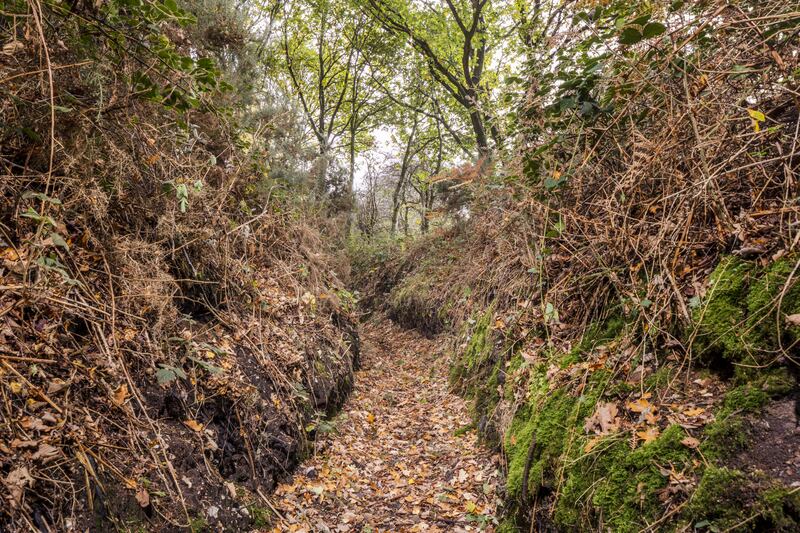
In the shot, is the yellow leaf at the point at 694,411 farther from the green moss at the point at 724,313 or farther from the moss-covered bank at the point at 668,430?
the green moss at the point at 724,313

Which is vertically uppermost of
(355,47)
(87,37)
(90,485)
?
(355,47)

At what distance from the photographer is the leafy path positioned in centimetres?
364

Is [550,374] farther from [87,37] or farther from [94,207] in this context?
[87,37]

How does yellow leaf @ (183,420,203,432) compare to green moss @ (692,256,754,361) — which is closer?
green moss @ (692,256,754,361)

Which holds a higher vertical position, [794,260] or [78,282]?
[78,282]

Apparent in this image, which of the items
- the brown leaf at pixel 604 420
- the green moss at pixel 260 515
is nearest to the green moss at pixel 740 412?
the brown leaf at pixel 604 420

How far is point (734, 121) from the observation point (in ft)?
9.61

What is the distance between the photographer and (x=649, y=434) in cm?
238

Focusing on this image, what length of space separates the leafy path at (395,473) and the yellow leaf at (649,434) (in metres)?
1.70

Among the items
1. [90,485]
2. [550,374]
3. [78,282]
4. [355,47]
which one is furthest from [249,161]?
[355,47]

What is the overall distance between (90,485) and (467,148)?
42.3ft

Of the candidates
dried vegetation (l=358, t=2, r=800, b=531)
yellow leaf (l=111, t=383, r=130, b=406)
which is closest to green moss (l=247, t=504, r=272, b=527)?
yellow leaf (l=111, t=383, r=130, b=406)

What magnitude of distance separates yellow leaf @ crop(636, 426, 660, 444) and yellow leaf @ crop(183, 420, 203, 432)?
333 centimetres

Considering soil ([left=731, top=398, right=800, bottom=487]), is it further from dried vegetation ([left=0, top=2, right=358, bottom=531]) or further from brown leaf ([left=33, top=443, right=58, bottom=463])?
brown leaf ([left=33, top=443, right=58, bottom=463])
